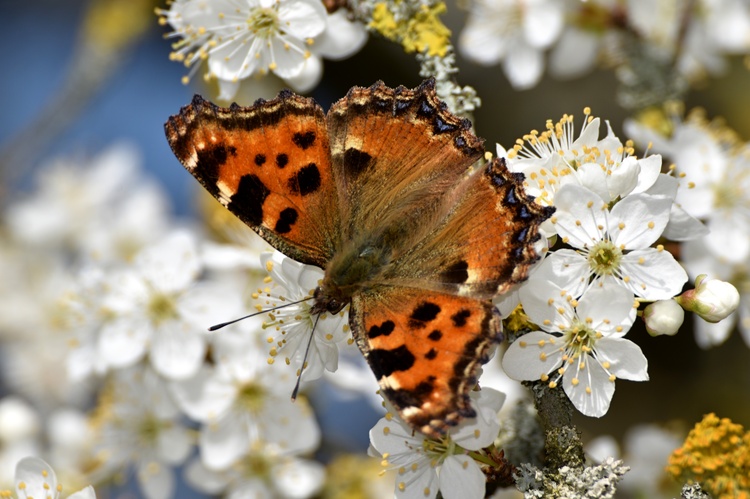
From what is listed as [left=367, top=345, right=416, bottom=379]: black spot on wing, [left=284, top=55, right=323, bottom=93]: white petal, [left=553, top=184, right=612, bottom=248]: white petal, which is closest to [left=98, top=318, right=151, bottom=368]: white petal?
[left=284, top=55, right=323, bottom=93]: white petal

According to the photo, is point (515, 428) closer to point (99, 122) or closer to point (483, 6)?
point (483, 6)

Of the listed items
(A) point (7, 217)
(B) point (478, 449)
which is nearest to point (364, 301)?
(B) point (478, 449)

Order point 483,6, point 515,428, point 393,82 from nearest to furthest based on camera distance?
1. point 515,428
2. point 483,6
3. point 393,82

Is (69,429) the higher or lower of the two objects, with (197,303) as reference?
lower

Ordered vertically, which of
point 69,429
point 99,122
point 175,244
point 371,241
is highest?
point 99,122

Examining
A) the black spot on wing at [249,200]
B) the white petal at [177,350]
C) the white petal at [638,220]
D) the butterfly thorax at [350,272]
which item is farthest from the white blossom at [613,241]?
the white petal at [177,350]

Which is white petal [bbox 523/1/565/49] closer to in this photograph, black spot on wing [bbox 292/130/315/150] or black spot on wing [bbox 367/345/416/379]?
black spot on wing [bbox 292/130/315/150]

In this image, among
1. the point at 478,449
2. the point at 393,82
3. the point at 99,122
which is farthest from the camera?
the point at 99,122
